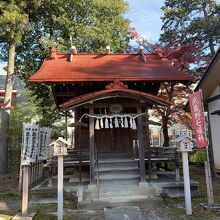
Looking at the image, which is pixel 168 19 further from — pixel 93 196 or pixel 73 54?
pixel 93 196

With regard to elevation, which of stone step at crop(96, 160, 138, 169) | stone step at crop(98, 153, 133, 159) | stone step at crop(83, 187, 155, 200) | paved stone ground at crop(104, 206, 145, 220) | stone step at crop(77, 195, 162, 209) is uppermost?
stone step at crop(98, 153, 133, 159)

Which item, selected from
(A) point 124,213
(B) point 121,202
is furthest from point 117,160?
(A) point 124,213

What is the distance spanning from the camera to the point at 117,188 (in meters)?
9.93

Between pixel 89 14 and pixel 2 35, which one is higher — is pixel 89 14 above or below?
above

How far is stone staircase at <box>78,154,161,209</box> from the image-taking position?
894 cm

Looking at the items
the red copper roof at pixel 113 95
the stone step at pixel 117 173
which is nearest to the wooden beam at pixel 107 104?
the red copper roof at pixel 113 95

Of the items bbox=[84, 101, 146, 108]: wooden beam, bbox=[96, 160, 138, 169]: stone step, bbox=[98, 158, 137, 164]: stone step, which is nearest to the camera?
bbox=[84, 101, 146, 108]: wooden beam

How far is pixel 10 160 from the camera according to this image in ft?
64.8

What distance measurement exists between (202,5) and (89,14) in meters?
10.1

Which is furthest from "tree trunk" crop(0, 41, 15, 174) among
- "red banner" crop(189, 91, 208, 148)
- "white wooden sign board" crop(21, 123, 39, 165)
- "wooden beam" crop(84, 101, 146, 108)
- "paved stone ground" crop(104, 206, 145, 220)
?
"red banner" crop(189, 91, 208, 148)

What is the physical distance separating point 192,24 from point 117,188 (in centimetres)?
1605

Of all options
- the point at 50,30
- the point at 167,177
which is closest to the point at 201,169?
the point at 167,177

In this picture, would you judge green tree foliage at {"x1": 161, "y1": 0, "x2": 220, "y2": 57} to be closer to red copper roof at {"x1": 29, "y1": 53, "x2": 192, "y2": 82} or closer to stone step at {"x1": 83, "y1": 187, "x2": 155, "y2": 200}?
red copper roof at {"x1": 29, "y1": 53, "x2": 192, "y2": 82}

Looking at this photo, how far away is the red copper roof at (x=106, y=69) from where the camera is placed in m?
11.8
